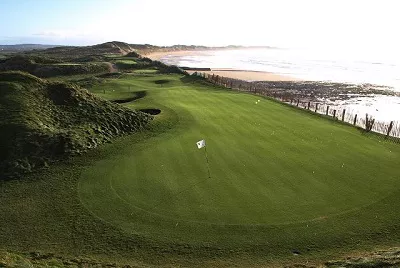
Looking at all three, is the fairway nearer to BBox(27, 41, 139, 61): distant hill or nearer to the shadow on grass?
the shadow on grass

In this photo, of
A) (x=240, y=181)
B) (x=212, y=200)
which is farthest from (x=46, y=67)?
(x=212, y=200)

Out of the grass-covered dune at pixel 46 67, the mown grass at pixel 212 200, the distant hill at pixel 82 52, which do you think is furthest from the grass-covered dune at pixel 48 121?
the distant hill at pixel 82 52

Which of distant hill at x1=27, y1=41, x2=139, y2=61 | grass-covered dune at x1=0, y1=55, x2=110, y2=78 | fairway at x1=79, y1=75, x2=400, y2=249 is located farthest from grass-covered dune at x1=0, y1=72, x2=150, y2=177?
distant hill at x1=27, y1=41, x2=139, y2=61

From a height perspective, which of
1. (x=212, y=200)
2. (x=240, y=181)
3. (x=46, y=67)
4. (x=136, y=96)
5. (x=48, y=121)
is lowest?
(x=212, y=200)

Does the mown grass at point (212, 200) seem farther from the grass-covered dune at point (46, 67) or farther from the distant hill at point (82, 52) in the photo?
the distant hill at point (82, 52)

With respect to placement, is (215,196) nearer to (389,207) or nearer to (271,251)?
(271,251)

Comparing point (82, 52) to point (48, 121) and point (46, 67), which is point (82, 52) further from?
point (48, 121)

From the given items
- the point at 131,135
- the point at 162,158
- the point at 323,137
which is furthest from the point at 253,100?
the point at 162,158
